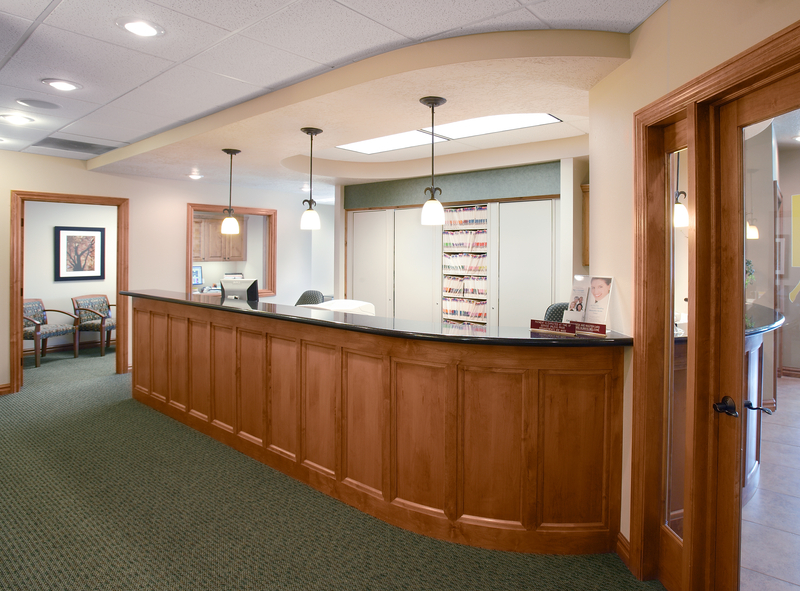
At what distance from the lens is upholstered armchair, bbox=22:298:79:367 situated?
21.3 ft

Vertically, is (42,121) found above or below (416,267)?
above

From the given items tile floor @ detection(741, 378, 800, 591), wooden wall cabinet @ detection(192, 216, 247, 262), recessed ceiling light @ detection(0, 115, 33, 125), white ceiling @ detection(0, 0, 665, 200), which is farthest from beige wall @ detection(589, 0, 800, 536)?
wooden wall cabinet @ detection(192, 216, 247, 262)

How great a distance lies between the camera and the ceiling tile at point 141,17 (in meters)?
2.25

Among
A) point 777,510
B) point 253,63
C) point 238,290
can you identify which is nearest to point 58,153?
point 238,290

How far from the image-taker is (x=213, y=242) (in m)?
8.95

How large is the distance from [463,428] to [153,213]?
17.4ft

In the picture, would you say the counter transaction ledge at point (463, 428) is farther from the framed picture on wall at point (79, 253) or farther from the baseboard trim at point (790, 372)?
the framed picture on wall at point (79, 253)

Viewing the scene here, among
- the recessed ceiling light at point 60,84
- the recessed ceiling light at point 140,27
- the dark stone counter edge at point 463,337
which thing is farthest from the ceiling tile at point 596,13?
the recessed ceiling light at point 60,84

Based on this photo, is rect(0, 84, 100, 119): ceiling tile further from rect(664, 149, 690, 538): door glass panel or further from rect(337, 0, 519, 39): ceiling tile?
rect(664, 149, 690, 538): door glass panel

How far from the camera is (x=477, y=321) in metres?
5.64

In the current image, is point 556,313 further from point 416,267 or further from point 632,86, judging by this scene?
point 416,267

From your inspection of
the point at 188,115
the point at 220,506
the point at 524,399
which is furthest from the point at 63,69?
the point at 524,399

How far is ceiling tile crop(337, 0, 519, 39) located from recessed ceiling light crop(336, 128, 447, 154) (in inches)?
85.7

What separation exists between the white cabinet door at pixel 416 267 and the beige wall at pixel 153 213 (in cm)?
202
